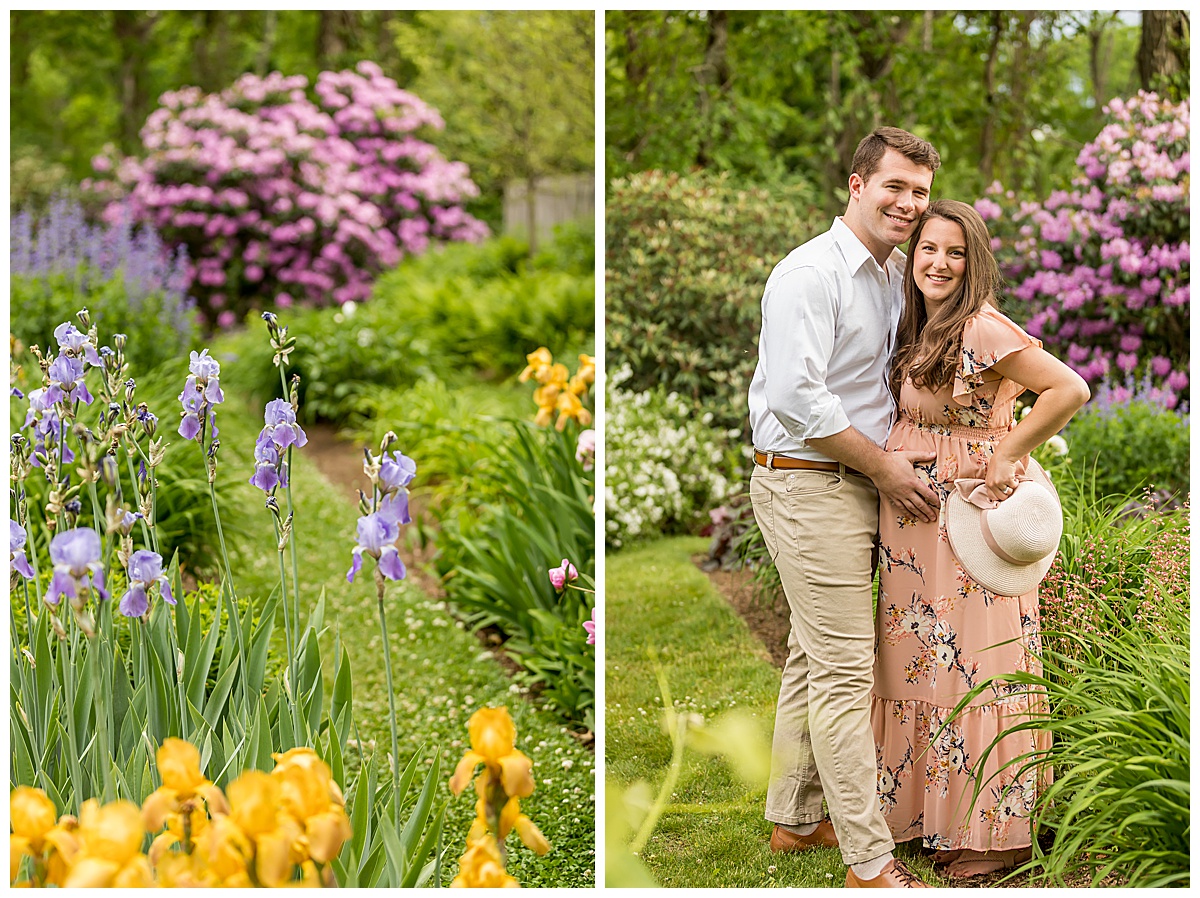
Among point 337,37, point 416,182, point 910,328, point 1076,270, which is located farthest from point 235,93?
point 910,328

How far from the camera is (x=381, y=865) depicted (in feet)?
5.76

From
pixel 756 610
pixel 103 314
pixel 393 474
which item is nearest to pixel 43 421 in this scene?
pixel 393 474

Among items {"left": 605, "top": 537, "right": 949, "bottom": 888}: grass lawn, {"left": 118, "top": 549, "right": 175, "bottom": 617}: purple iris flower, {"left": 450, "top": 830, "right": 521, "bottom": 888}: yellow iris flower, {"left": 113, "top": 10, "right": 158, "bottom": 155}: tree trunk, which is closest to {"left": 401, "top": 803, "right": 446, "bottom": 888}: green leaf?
{"left": 450, "top": 830, "right": 521, "bottom": 888}: yellow iris flower

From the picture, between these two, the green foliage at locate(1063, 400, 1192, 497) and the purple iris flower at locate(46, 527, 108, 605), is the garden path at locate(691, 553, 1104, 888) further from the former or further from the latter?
the purple iris flower at locate(46, 527, 108, 605)

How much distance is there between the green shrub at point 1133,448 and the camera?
398cm

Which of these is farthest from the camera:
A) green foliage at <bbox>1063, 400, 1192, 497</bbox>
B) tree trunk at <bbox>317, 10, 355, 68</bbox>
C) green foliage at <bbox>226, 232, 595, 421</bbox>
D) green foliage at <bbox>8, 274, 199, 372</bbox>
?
tree trunk at <bbox>317, 10, 355, 68</bbox>

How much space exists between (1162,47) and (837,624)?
488 cm

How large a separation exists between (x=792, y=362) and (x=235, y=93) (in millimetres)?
8279

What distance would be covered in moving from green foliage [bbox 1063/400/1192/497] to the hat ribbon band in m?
1.97

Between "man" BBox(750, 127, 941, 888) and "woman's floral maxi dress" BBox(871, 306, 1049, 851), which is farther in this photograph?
"woman's floral maxi dress" BBox(871, 306, 1049, 851)

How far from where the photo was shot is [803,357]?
2125mm

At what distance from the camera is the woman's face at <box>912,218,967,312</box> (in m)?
2.17

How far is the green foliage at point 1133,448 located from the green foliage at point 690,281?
177cm

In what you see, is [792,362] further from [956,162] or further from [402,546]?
[956,162]
